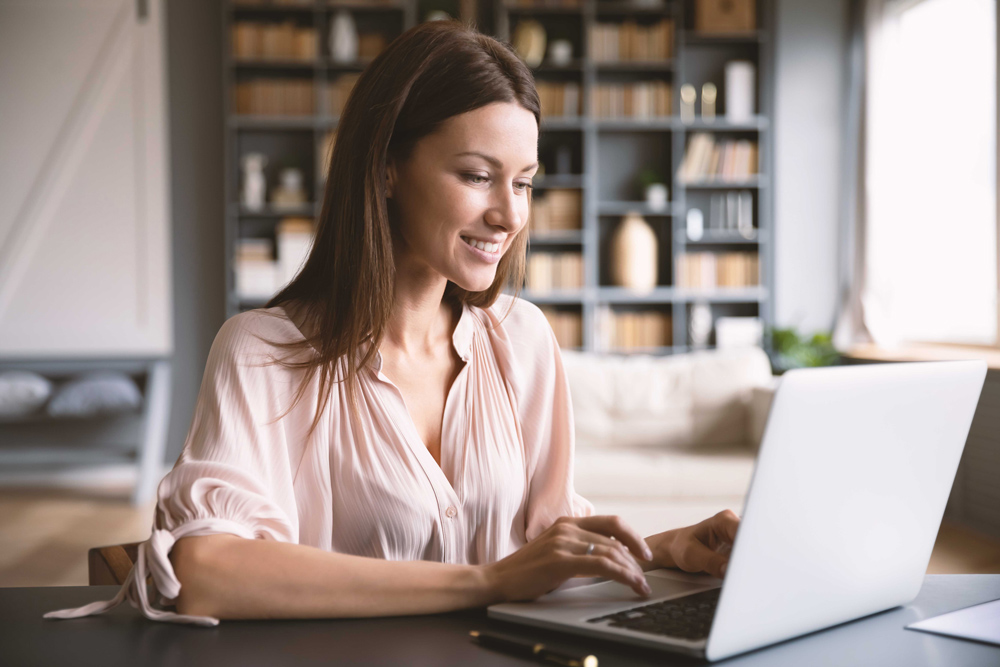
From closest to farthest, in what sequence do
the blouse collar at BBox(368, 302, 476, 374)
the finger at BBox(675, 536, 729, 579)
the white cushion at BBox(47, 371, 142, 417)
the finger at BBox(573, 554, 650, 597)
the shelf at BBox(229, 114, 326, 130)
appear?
1. the finger at BBox(573, 554, 650, 597)
2. the finger at BBox(675, 536, 729, 579)
3. the blouse collar at BBox(368, 302, 476, 374)
4. the white cushion at BBox(47, 371, 142, 417)
5. the shelf at BBox(229, 114, 326, 130)

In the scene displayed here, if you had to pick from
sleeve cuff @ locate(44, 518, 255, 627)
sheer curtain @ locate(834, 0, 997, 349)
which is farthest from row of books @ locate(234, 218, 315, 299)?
sleeve cuff @ locate(44, 518, 255, 627)

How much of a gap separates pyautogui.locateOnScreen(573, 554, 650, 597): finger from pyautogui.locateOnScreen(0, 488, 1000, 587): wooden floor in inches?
103

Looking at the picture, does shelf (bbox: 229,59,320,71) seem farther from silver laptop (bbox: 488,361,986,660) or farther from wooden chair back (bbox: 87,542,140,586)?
silver laptop (bbox: 488,361,986,660)

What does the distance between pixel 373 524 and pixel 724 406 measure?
9.67 feet

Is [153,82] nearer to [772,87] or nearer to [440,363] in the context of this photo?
[772,87]

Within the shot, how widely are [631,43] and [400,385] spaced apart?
4614 millimetres

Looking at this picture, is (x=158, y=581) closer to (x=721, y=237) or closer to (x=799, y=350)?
(x=799, y=350)

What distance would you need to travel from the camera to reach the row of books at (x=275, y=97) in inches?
203

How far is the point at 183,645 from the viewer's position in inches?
28.6

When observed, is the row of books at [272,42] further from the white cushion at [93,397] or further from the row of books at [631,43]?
the white cushion at [93,397]

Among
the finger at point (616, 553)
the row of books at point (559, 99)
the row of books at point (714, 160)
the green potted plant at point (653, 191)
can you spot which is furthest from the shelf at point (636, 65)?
the finger at point (616, 553)

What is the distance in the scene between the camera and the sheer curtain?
452cm

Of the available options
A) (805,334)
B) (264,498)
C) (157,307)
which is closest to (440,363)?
(264,498)

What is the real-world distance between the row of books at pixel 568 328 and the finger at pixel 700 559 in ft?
14.7
